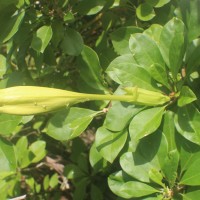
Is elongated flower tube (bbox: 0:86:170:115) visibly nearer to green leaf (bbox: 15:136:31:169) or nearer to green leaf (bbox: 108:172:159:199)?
green leaf (bbox: 108:172:159:199)

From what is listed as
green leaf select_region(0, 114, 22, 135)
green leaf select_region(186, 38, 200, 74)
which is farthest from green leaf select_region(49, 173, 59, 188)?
green leaf select_region(186, 38, 200, 74)

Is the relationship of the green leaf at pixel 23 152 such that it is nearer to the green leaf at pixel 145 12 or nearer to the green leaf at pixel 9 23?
the green leaf at pixel 9 23

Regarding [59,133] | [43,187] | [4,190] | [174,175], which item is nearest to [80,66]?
[59,133]

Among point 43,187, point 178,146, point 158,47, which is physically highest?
point 158,47

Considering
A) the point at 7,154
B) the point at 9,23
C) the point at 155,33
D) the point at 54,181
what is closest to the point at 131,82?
the point at 155,33

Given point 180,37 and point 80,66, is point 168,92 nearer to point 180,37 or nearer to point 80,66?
point 180,37

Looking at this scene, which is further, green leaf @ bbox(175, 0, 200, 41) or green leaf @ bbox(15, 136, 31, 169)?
green leaf @ bbox(15, 136, 31, 169)
